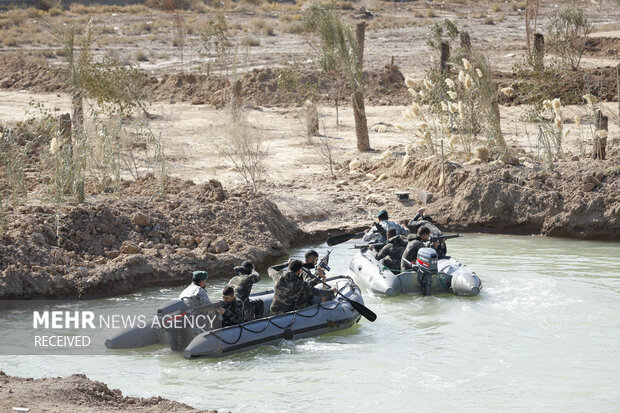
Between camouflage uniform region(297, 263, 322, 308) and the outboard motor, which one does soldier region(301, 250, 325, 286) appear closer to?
camouflage uniform region(297, 263, 322, 308)

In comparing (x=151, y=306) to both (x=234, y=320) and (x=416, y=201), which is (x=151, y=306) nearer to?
(x=234, y=320)

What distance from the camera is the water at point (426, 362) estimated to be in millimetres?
9961

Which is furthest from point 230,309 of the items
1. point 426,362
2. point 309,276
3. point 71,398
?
point 71,398

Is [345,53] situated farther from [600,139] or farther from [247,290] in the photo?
[247,290]

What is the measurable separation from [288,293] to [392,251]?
9.89 feet

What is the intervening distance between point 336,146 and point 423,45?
55.9 feet

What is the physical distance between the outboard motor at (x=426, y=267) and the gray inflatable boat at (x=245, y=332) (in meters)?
1.78

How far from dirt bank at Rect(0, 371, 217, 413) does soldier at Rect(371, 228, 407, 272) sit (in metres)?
6.18

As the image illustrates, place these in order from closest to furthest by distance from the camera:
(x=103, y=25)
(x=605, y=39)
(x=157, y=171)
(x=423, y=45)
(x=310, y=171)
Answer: (x=157, y=171)
(x=310, y=171)
(x=605, y=39)
(x=423, y=45)
(x=103, y=25)

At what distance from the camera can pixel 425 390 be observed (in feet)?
33.4

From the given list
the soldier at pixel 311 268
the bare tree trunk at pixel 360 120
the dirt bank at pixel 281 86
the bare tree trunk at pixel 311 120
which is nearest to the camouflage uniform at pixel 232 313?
the soldier at pixel 311 268

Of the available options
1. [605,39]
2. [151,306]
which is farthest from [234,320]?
[605,39]

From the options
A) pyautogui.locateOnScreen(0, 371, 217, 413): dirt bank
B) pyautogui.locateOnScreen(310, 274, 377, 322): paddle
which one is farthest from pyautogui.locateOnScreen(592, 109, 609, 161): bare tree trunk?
pyautogui.locateOnScreen(0, 371, 217, 413): dirt bank

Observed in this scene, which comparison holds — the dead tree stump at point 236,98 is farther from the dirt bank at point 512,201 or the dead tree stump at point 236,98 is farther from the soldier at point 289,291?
the soldier at point 289,291
